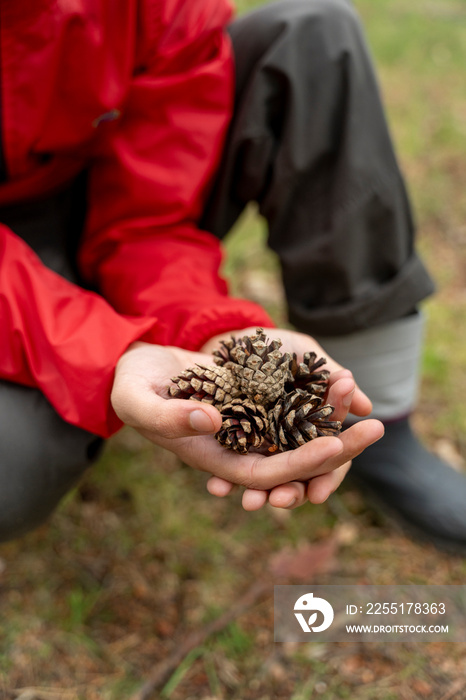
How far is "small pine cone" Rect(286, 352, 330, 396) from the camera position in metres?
1.25

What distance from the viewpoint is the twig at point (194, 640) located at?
5.24 ft

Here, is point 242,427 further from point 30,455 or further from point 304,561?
point 304,561

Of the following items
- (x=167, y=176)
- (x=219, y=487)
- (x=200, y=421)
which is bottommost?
(x=219, y=487)

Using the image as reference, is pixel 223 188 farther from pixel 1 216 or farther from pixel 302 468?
pixel 302 468

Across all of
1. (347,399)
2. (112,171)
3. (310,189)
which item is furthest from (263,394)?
(112,171)

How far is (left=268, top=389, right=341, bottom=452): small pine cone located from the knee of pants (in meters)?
0.55

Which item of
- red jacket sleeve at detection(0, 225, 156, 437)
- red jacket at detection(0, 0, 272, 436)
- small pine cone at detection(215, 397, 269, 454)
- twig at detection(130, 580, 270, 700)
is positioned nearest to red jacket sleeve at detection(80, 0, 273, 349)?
red jacket at detection(0, 0, 272, 436)

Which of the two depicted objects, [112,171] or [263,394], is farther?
[112,171]

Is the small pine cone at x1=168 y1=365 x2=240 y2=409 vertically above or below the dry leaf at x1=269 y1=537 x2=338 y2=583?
above

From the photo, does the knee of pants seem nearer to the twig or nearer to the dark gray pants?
the dark gray pants

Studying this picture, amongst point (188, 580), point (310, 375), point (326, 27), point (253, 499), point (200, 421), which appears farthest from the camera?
point (188, 580)

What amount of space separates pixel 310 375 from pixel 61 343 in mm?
562

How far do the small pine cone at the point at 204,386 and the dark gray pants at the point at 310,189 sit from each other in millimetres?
438

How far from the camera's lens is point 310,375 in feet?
4.16
